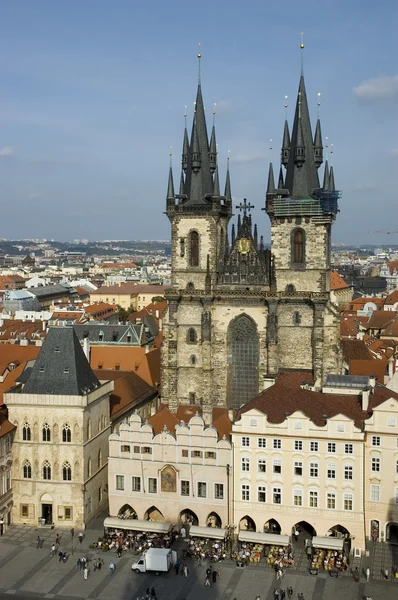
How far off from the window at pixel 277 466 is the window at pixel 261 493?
158cm

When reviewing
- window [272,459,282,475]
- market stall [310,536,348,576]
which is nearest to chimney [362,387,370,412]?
window [272,459,282,475]

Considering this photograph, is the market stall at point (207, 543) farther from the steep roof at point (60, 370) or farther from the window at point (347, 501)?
the steep roof at point (60, 370)

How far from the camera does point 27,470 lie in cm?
6228

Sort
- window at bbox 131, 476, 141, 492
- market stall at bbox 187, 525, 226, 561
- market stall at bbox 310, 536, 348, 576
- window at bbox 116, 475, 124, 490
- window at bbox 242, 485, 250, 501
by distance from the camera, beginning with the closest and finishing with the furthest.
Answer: market stall at bbox 310, 536, 348, 576 → market stall at bbox 187, 525, 226, 561 → window at bbox 242, 485, 250, 501 → window at bbox 131, 476, 141, 492 → window at bbox 116, 475, 124, 490

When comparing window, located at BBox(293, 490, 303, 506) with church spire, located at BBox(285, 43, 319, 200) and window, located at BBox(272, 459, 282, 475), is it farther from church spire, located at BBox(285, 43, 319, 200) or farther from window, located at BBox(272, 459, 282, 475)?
church spire, located at BBox(285, 43, 319, 200)

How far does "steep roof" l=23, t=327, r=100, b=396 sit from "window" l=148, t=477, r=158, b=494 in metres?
8.87

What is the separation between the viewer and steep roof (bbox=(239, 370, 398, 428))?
57.8 m

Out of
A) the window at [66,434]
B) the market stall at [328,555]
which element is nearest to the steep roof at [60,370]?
the window at [66,434]

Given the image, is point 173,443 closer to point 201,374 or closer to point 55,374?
point 55,374

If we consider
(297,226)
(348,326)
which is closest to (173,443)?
(297,226)

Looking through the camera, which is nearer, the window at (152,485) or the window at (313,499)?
the window at (313,499)

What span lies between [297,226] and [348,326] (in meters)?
57.2

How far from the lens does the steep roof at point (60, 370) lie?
204ft

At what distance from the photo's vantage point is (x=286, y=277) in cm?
7719
